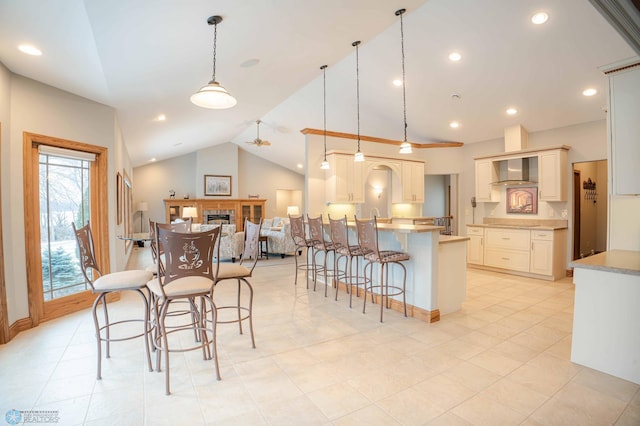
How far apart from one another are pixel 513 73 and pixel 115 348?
19.2 ft

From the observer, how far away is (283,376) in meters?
2.33

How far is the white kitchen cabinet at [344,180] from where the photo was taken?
19.6ft

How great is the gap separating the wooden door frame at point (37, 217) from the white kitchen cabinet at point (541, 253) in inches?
265

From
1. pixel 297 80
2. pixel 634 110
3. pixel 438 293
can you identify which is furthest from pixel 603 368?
pixel 297 80

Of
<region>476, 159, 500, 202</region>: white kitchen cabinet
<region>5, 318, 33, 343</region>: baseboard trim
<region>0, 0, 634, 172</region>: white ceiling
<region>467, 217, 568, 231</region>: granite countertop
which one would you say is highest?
<region>0, 0, 634, 172</region>: white ceiling

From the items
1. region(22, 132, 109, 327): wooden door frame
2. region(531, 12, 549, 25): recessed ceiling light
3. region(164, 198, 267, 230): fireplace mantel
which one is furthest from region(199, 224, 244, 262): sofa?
region(531, 12, 549, 25): recessed ceiling light

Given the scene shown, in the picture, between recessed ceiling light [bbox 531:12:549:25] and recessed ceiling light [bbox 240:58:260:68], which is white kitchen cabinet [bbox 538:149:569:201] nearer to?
recessed ceiling light [bbox 531:12:549:25]

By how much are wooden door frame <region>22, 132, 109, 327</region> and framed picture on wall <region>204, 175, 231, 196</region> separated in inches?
273

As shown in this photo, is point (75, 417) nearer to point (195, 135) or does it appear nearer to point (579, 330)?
point (579, 330)

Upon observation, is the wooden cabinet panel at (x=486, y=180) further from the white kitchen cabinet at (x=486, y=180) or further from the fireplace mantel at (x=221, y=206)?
the fireplace mantel at (x=221, y=206)

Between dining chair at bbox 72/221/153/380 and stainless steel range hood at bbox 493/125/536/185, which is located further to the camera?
stainless steel range hood at bbox 493/125/536/185

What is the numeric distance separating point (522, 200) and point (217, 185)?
30.1 ft

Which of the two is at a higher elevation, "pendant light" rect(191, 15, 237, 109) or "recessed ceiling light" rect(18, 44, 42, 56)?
"recessed ceiling light" rect(18, 44, 42, 56)

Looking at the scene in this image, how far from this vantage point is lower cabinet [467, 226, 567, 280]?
5.22 metres
